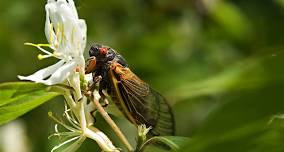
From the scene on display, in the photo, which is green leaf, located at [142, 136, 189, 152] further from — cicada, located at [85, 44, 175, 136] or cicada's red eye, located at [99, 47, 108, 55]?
cicada's red eye, located at [99, 47, 108, 55]

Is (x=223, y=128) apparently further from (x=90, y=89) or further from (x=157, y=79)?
(x=157, y=79)

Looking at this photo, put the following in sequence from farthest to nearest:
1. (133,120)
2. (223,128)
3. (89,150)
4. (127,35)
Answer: (127,35)
(89,150)
(133,120)
(223,128)

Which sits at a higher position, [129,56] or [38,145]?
[129,56]

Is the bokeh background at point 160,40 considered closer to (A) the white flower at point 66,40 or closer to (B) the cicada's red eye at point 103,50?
(B) the cicada's red eye at point 103,50

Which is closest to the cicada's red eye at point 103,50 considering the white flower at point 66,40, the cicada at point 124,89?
the cicada at point 124,89

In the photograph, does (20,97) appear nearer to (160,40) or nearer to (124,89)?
(124,89)

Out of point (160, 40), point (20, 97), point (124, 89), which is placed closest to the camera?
point (20, 97)

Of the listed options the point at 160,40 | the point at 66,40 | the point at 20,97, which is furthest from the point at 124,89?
the point at 160,40

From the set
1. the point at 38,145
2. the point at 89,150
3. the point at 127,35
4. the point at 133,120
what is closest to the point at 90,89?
the point at 133,120
